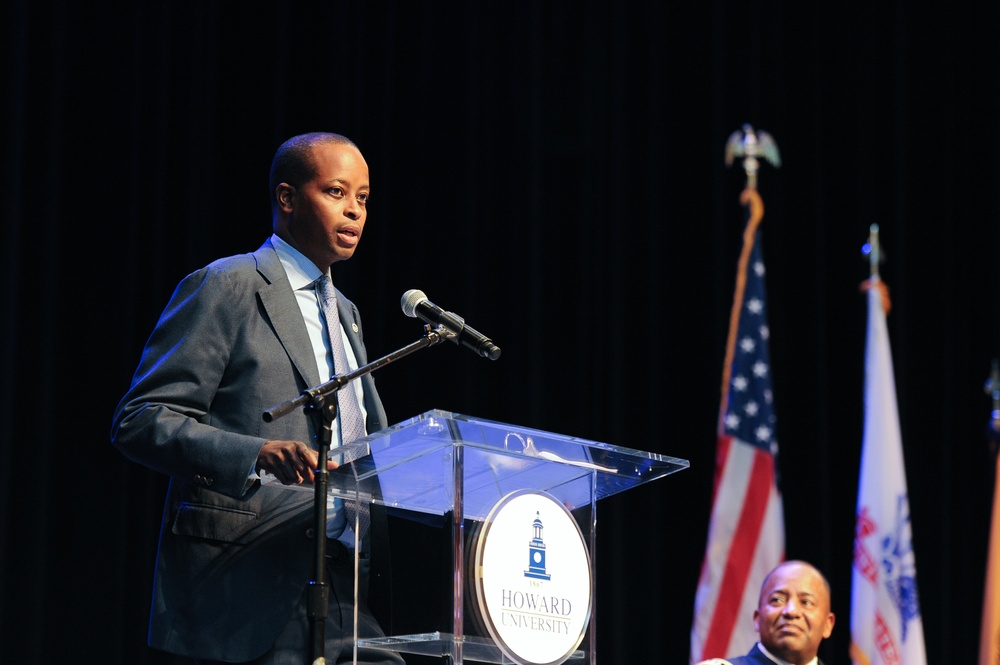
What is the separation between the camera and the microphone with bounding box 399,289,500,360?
6.97 feet

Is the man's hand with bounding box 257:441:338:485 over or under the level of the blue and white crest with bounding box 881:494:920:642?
under

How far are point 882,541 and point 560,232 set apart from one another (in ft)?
6.00

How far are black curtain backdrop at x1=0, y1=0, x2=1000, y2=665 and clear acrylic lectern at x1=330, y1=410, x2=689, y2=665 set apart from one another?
89.8 inches

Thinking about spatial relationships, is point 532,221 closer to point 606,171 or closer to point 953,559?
point 606,171

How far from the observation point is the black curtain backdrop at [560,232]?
13.6 feet

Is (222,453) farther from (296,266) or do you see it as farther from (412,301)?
(296,266)

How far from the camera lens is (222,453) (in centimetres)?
207

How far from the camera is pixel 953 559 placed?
5.68 m

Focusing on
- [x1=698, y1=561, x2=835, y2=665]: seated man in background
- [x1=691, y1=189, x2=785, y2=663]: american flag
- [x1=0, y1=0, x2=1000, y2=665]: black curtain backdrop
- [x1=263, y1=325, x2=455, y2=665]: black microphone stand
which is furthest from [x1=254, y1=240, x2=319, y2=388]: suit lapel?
[x1=691, y1=189, x2=785, y2=663]: american flag

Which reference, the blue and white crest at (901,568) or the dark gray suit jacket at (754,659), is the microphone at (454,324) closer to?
the dark gray suit jacket at (754,659)

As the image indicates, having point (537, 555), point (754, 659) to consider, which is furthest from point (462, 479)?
point (754, 659)

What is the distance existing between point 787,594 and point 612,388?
1.08 metres

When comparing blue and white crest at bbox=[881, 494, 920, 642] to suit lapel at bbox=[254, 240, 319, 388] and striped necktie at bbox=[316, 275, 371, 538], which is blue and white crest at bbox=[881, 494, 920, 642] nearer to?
striped necktie at bbox=[316, 275, 371, 538]

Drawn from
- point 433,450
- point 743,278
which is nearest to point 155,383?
point 433,450
